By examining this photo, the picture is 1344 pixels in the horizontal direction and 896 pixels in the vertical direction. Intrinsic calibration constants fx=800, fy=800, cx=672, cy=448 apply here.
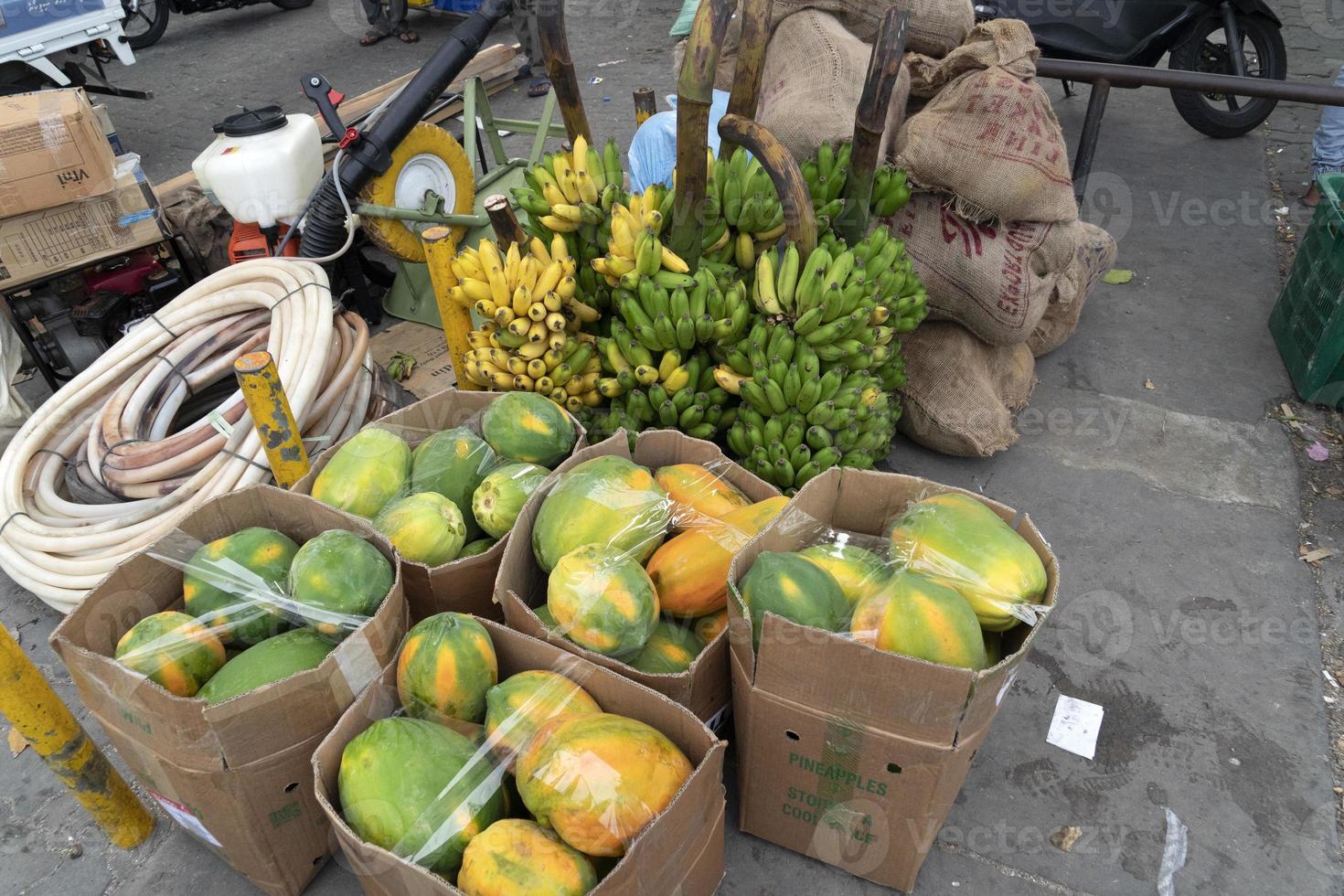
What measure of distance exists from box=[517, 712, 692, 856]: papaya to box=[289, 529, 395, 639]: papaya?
1.63ft

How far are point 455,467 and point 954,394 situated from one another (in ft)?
6.35

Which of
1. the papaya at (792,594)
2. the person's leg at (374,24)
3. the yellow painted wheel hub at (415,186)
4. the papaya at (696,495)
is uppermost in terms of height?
the person's leg at (374,24)

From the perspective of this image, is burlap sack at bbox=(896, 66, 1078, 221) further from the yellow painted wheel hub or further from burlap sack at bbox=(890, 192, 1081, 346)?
the yellow painted wheel hub

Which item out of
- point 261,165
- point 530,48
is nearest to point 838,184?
point 261,165

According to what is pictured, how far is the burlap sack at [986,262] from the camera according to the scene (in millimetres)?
2793

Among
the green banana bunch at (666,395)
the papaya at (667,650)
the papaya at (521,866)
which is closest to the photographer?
the papaya at (521,866)

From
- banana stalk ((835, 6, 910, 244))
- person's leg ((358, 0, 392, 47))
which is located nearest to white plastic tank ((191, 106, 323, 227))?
banana stalk ((835, 6, 910, 244))

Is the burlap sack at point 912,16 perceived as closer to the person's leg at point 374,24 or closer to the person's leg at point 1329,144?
the person's leg at point 1329,144

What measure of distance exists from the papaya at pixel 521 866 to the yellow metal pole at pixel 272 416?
1318 millimetres

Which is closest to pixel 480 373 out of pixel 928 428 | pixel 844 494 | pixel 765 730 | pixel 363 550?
pixel 363 550

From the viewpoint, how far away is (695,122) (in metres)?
2.22

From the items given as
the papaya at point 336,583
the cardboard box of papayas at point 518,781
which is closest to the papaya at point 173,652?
the papaya at point 336,583

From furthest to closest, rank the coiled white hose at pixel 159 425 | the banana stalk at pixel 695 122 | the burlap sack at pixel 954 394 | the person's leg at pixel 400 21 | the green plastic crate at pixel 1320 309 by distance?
the person's leg at pixel 400 21 < the green plastic crate at pixel 1320 309 < the burlap sack at pixel 954 394 < the coiled white hose at pixel 159 425 < the banana stalk at pixel 695 122

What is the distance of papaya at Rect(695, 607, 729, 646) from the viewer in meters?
1.88
